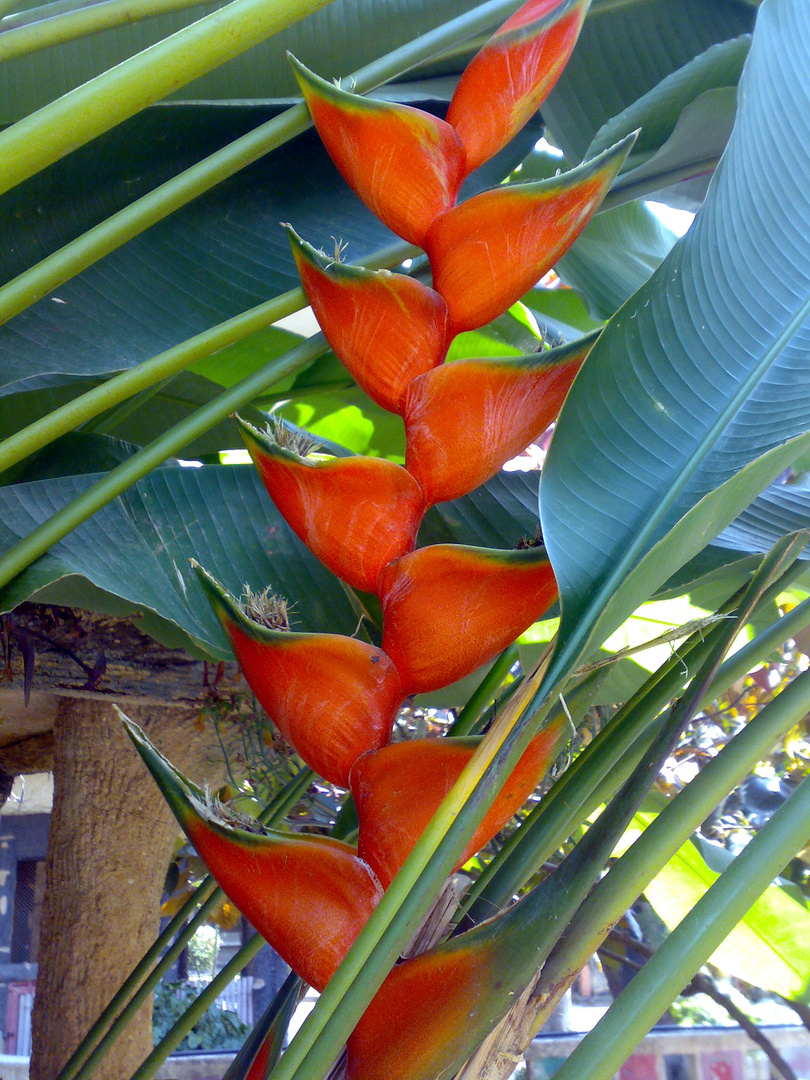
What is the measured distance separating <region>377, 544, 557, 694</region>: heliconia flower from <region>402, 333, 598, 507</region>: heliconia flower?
6cm

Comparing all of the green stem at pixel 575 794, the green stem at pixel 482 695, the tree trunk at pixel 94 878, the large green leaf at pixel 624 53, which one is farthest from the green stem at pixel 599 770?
the tree trunk at pixel 94 878

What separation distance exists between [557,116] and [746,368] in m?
0.48

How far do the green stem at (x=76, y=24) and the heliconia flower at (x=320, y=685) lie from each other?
0.27 metres

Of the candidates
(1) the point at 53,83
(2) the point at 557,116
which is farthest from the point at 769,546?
(1) the point at 53,83

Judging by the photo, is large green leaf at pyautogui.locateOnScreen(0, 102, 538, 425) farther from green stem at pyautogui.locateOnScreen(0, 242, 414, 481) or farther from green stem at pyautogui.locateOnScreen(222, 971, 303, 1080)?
green stem at pyautogui.locateOnScreen(222, 971, 303, 1080)

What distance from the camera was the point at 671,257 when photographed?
453mm

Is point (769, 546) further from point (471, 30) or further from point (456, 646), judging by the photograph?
point (471, 30)

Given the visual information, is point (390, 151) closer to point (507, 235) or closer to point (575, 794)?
point (507, 235)

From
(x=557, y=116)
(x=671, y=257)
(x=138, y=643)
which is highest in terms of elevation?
(x=557, y=116)

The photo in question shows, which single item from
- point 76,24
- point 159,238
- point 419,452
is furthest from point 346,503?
point 159,238

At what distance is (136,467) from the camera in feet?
1.65

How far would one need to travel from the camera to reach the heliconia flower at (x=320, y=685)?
15.5 inches

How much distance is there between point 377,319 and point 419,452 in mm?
75

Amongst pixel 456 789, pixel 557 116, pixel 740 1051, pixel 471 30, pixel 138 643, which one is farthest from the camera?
pixel 740 1051
